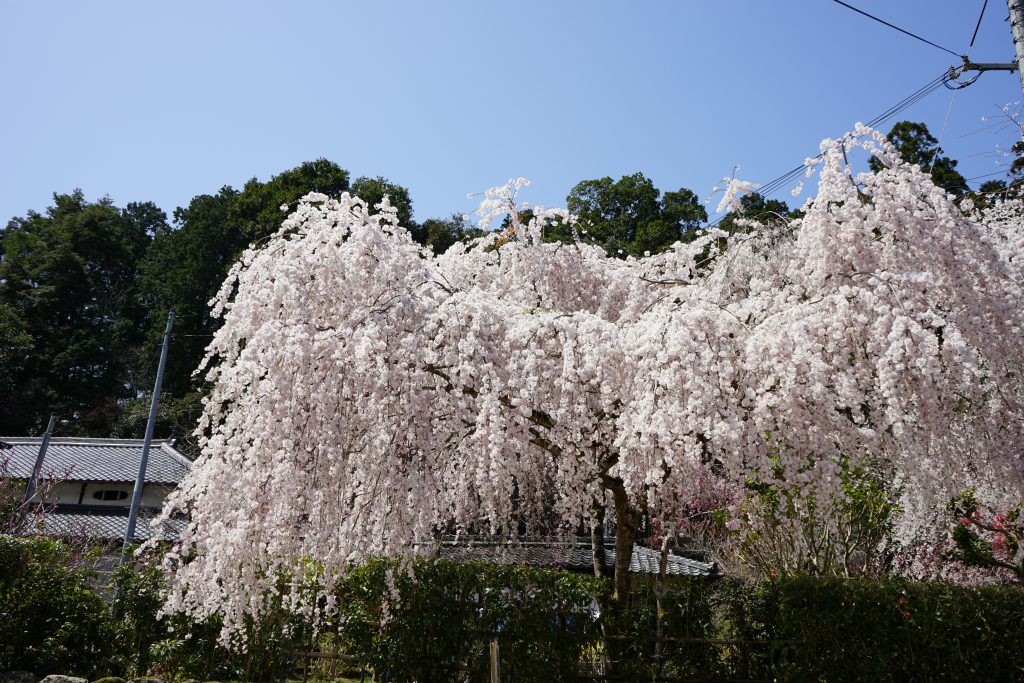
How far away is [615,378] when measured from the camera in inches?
212

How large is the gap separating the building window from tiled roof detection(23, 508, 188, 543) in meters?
0.77

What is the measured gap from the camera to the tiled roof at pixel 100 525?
1583 cm

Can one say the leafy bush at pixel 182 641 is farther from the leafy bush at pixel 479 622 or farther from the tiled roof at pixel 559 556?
the tiled roof at pixel 559 556

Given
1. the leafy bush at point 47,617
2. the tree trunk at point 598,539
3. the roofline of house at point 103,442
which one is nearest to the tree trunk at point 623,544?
the tree trunk at point 598,539

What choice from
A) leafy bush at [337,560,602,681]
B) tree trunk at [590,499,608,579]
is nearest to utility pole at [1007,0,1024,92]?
tree trunk at [590,499,608,579]

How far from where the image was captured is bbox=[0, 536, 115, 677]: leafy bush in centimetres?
702

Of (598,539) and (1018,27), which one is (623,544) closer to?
(598,539)

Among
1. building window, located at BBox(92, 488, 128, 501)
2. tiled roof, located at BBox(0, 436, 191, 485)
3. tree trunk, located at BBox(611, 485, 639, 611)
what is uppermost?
tiled roof, located at BBox(0, 436, 191, 485)

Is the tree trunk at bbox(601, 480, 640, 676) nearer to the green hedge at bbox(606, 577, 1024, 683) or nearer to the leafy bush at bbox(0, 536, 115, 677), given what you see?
the green hedge at bbox(606, 577, 1024, 683)

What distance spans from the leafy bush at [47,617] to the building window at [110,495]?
1703 centimetres

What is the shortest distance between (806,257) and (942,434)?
1956mm

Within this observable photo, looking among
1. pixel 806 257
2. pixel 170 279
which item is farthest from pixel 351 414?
pixel 170 279

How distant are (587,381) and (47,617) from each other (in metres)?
6.43

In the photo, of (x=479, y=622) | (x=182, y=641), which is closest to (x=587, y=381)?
(x=479, y=622)
